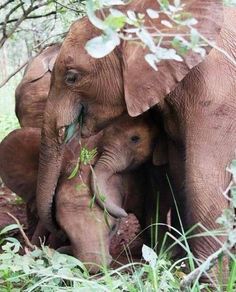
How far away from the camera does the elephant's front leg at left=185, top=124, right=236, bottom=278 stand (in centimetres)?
352

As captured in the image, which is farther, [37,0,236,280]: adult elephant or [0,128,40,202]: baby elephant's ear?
[0,128,40,202]: baby elephant's ear

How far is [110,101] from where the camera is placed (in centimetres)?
366

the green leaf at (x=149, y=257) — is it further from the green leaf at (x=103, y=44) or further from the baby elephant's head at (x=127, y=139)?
the baby elephant's head at (x=127, y=139)

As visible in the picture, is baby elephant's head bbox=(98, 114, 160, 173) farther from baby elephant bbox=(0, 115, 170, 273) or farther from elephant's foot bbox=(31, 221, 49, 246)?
elephant's foot bbox=(31, 221, 49, 246)

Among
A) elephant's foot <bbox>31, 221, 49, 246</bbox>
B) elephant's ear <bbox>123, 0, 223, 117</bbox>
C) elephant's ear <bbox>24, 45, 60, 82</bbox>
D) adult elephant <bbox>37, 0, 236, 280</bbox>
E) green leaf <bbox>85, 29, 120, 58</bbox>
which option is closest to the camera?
green leaf <bbox>85, 29, 120, 58</bbox>

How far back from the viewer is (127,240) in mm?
5125

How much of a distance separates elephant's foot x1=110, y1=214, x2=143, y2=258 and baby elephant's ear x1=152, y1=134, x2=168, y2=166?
1.43ft

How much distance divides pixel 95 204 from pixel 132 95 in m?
0.72

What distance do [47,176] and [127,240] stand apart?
4.46 feet

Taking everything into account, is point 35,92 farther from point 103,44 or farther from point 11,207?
point 103,44

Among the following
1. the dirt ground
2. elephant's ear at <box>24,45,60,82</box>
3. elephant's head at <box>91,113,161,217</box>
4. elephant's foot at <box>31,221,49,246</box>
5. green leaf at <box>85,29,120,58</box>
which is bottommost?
the dirt ground

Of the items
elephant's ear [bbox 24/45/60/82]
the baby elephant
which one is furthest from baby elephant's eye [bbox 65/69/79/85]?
elephant's ear [bbox 24/45/60/82]

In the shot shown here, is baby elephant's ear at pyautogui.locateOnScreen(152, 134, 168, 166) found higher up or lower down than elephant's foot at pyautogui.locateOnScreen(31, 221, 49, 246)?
higher up

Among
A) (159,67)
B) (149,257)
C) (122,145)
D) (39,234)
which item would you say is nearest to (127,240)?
(39,234)
